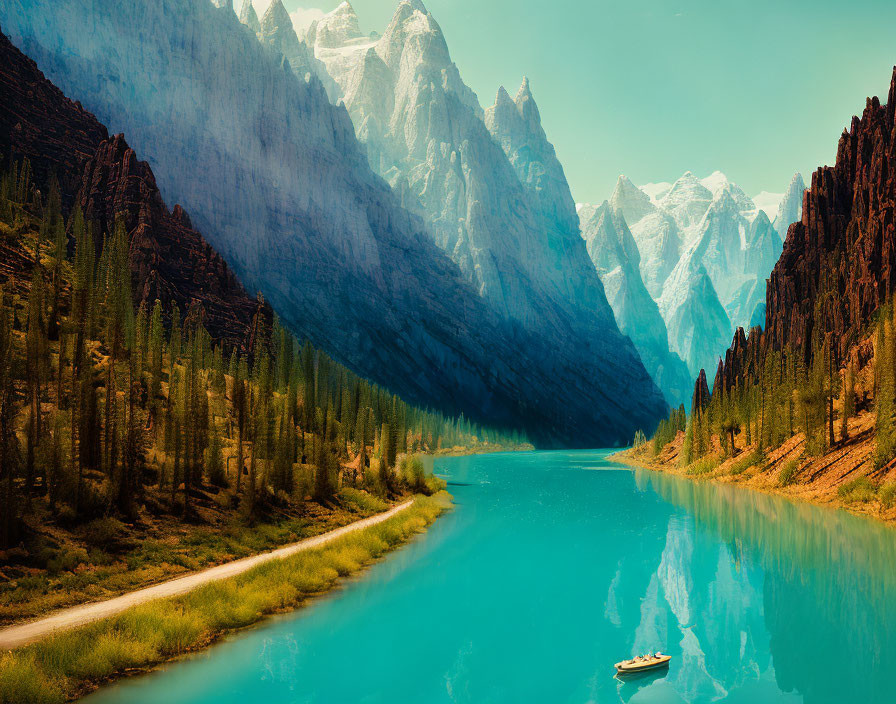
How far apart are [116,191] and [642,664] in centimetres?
9885

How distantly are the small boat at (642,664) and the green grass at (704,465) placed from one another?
8068 centimetres

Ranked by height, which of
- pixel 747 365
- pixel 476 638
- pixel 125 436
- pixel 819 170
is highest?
pixel 819 170

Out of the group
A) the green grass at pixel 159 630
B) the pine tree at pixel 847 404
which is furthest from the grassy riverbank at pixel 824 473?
the green grass at pixel 159 630

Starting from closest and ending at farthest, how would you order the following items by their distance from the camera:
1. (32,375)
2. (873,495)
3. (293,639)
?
(293,639), (32,375), (873,495)

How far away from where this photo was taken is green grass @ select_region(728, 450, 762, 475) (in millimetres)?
81688

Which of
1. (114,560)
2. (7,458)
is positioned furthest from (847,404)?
(7,458)

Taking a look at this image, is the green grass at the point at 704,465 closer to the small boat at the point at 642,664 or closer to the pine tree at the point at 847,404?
the pine tree at the point at 847,404

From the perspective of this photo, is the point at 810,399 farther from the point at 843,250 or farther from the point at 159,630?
the point at 159,630

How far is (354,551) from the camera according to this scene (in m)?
35.8

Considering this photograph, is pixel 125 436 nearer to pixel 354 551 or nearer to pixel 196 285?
pixel 354 551

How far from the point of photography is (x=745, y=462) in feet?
279

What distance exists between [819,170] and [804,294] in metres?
24.2

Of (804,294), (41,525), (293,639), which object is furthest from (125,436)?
(804,294)

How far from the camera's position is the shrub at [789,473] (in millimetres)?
68250
